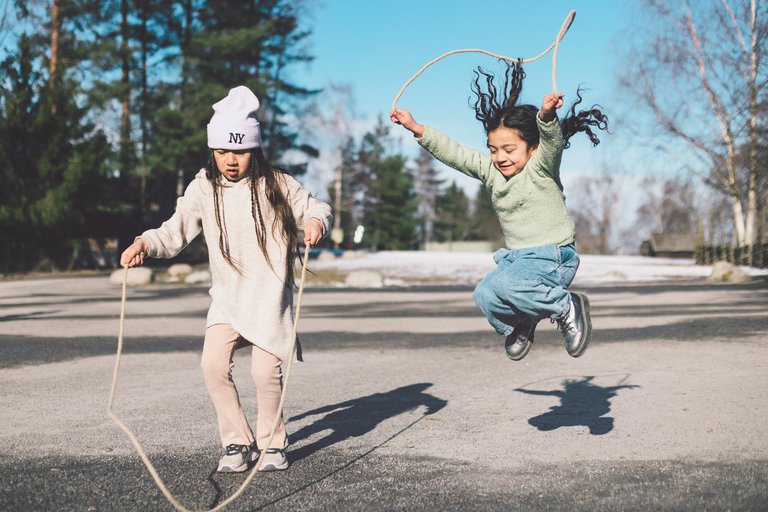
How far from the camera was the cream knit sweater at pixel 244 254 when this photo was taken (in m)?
4.48

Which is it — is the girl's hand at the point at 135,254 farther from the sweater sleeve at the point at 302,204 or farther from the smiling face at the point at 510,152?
the smiling face at the point at 510,152

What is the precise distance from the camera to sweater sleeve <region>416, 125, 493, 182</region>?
514 centimetres

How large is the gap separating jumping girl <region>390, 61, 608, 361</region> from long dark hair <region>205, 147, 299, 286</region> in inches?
36.2

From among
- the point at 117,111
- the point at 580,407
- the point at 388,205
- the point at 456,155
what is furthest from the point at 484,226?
the point at 456,155

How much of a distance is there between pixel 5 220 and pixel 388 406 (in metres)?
25.8

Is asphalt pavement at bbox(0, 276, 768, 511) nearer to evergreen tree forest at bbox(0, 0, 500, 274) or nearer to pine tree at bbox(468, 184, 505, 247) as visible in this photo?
evergreen tree forest at bbox(0, 0, 500, 274)

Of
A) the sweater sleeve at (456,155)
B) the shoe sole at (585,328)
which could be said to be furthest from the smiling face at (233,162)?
the shoe sole at (585,328)

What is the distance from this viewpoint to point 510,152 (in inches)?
199

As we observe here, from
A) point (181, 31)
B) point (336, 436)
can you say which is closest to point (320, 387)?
point (336, 436)

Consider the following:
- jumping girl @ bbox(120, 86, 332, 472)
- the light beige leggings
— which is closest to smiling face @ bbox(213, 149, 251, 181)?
jumping girl @ bbox(120, 86, 332, 472)

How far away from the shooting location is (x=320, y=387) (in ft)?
24.5

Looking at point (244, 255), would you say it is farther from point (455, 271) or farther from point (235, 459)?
point (455, 271)

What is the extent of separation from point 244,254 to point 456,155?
154 centimetres

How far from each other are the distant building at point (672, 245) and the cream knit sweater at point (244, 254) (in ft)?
172
